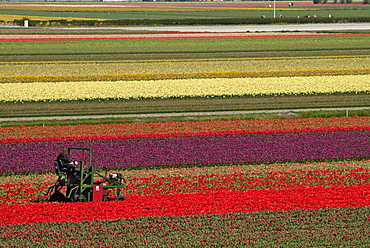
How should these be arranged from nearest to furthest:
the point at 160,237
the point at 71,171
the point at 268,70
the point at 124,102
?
1. the point at 160,237
2. the point at 71,171
3. the point at 124,102
4. the point at 268,70

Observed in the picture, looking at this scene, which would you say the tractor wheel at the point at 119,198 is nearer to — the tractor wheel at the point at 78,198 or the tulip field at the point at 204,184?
the tulip field at the point at 204,184

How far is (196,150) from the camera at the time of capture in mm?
32188

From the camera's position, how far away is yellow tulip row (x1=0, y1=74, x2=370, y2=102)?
1914 inches

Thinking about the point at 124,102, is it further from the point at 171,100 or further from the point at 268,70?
the point at 268,70

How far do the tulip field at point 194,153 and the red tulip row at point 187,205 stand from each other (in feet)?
0.22

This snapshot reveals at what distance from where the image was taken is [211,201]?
22797 millimetres

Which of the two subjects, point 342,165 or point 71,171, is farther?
point 342,165

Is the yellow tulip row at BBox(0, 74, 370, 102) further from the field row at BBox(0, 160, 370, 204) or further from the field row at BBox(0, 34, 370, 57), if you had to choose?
the field row at BBox(0, 34, 370, 57)

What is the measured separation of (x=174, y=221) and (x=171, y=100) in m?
27.2

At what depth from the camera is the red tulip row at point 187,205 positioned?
827 inches

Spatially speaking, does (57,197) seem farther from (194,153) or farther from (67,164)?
(194,153)

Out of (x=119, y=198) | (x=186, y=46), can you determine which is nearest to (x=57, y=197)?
(x=119, y=198)

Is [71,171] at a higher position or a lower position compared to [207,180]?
higher

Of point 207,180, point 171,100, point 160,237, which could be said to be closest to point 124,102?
point 171,100
